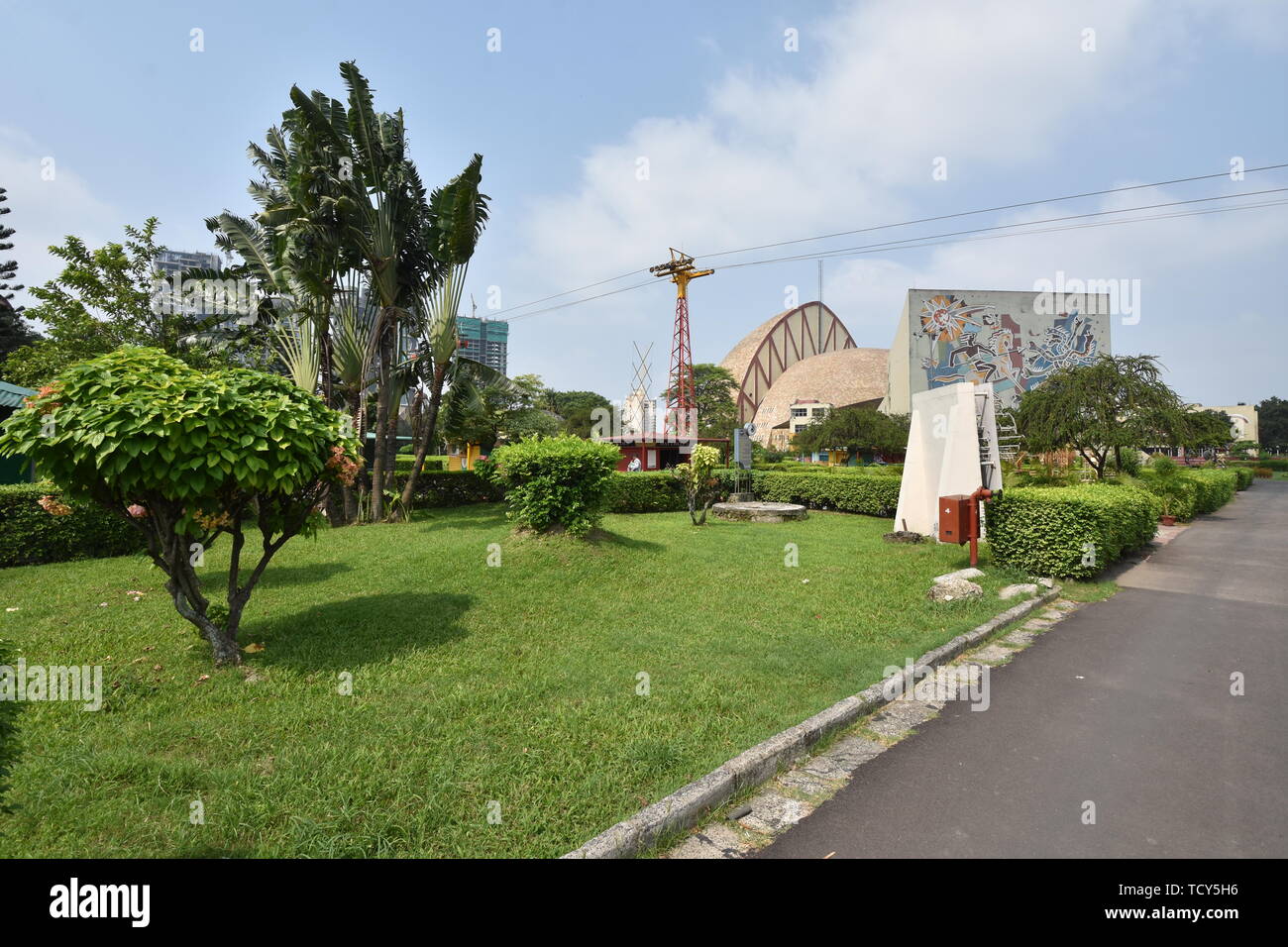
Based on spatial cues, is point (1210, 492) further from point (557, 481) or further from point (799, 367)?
point (799, 367)

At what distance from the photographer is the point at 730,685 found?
461cm

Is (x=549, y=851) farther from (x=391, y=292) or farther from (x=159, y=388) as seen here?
(x=391, y=292)

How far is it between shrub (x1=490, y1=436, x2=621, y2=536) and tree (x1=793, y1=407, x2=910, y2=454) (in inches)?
1827

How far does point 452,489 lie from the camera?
56.3 ft

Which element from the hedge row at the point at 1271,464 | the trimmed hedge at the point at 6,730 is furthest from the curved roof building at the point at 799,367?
the trimmed hedge at the point at 6,730

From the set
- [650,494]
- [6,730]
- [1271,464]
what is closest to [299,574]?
[6,730]

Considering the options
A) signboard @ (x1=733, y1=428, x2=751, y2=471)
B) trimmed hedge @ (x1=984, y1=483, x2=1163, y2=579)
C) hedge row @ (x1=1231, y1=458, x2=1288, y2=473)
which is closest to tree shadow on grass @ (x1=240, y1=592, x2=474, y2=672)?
trimmed hedge @ (x1=984, y1=483, x2=1163, y2=579)

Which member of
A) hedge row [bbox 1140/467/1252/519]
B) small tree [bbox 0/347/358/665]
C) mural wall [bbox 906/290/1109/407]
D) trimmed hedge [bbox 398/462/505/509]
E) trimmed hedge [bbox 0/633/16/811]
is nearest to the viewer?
trimmed hedge [bbox 0/633/16/811]

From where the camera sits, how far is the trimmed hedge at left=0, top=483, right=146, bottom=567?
865 centimetres

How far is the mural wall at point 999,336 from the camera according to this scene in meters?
54.7

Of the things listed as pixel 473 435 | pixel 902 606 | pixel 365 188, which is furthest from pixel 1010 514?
pixel 473 435

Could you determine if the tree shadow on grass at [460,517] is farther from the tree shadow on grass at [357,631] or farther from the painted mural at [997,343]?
the painted mural at [997,343]

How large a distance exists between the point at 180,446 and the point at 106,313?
1515 cm

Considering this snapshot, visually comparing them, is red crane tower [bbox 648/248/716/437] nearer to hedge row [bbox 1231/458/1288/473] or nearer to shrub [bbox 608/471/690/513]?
shrub [bbox 608/471/690/513]
